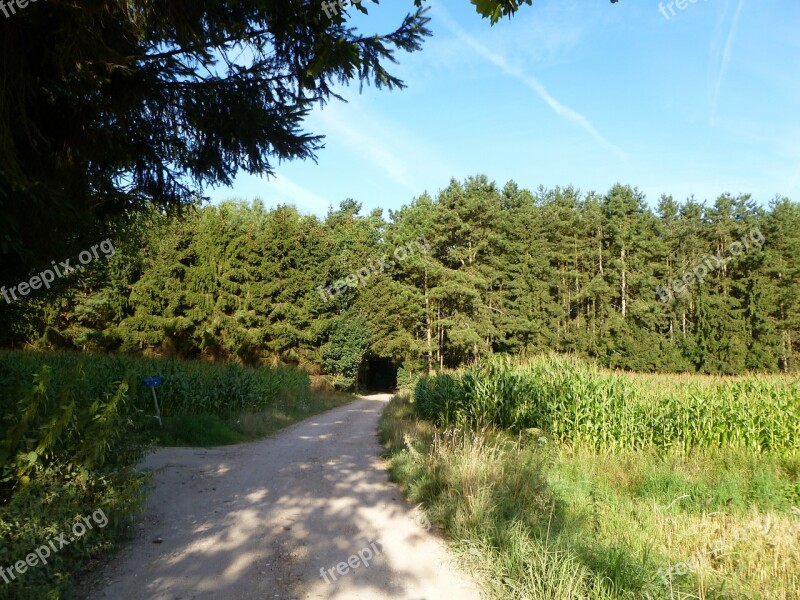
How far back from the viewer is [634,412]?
10492mm

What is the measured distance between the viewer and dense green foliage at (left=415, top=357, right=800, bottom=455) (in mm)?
10414

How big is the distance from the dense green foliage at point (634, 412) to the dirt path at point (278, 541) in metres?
4.24

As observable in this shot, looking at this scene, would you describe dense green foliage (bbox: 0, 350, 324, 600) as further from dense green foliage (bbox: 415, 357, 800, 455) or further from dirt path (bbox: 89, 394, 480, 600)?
dense green foliage (bbox: 415, 357, 800, 455)

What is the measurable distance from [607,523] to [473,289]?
3489 cm

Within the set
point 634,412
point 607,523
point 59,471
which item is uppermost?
point 59,471

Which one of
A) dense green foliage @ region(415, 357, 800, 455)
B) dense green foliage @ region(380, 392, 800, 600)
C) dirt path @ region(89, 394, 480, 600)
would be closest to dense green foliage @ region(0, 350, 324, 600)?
dirt path @ region(89, 394, 480, 600)

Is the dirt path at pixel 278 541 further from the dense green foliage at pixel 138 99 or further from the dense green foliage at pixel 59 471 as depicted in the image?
the dense green foliage at pixel 138 99

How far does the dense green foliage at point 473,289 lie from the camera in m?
32.8

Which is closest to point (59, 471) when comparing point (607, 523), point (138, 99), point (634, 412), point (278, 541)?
point (278, 541)

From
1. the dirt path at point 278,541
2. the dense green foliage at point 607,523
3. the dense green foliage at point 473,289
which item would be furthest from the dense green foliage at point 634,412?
the dense green foliage at point 473,289

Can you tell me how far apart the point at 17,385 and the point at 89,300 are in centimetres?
3159

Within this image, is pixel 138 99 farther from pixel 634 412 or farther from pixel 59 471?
pixel 634 412

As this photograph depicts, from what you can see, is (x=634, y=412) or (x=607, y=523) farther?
(x=634, y=412)

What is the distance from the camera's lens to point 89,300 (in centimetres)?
3105
